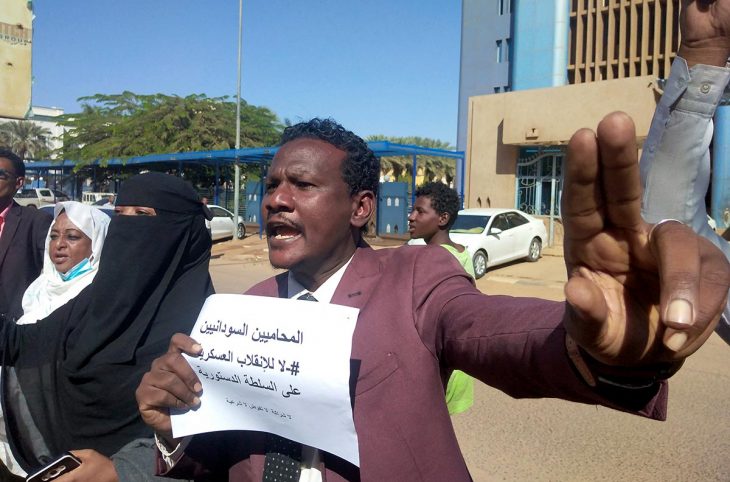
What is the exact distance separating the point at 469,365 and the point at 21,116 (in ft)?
12.4

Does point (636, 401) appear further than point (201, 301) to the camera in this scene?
No

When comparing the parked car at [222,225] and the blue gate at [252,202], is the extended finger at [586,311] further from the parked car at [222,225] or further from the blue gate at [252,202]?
the blue gate at [252,202]

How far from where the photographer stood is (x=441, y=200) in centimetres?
496

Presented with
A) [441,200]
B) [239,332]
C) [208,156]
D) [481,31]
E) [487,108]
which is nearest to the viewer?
[239,332]

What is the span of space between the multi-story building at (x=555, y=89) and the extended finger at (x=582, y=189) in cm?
1532

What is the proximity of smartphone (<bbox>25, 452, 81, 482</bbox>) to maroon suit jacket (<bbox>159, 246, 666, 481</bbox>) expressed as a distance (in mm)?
658

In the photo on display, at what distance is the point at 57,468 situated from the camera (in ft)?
5.93

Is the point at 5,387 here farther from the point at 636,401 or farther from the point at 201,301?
the point at 636,401

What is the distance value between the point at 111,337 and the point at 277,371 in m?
1.07

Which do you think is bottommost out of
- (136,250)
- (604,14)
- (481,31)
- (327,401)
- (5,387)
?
(5,387)

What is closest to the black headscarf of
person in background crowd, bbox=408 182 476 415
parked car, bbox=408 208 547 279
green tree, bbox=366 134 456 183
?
person in background crowd, bbox=408 182 476 415

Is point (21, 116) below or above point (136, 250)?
above

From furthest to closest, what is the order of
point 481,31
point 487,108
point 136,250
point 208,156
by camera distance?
point 481,31
point 208,156
point 487,108
point 136,250

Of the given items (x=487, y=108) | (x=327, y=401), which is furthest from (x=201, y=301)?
(x=487, y=108)
